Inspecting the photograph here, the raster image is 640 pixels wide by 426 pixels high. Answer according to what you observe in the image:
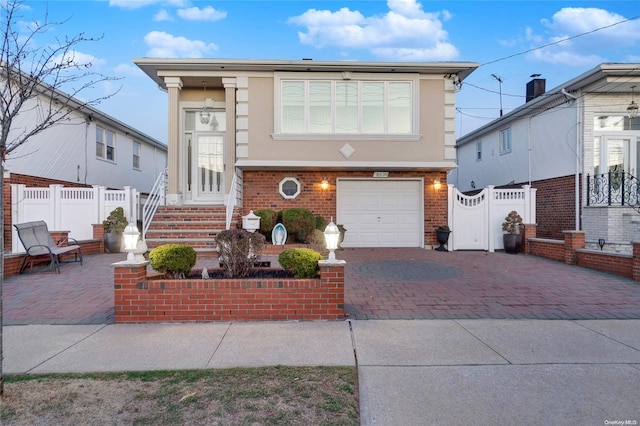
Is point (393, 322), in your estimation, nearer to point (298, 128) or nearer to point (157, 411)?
point (157, 411)

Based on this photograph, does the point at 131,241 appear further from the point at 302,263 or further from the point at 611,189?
the point at 611,189

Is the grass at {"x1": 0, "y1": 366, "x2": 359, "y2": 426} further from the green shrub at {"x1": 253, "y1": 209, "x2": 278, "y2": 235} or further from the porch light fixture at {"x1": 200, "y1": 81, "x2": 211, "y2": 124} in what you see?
the porch light fixture at {"x1": 200, "y1": 81, "x2": 211, "y2": 124}

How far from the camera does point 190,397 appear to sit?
263 centimetres

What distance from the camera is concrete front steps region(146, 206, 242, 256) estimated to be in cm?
938

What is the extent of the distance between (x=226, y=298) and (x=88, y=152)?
13324 mm

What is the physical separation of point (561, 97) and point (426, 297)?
10543 mm

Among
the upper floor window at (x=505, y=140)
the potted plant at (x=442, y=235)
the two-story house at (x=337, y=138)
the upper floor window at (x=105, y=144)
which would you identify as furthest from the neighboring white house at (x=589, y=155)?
the upper floor window at (x=105, y=144)

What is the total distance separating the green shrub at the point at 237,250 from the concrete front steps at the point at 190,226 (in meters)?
4.52

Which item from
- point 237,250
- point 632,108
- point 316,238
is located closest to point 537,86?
point 632,108

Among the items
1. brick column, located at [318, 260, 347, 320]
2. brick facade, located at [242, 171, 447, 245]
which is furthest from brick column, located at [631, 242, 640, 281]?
brick column, located at [318, 260, 347, 320]

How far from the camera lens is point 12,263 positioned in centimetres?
711

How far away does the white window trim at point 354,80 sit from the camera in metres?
11.1

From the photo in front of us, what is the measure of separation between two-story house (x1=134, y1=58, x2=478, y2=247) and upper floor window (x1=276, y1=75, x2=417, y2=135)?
0.03m

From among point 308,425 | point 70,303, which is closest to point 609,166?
point 308,425
